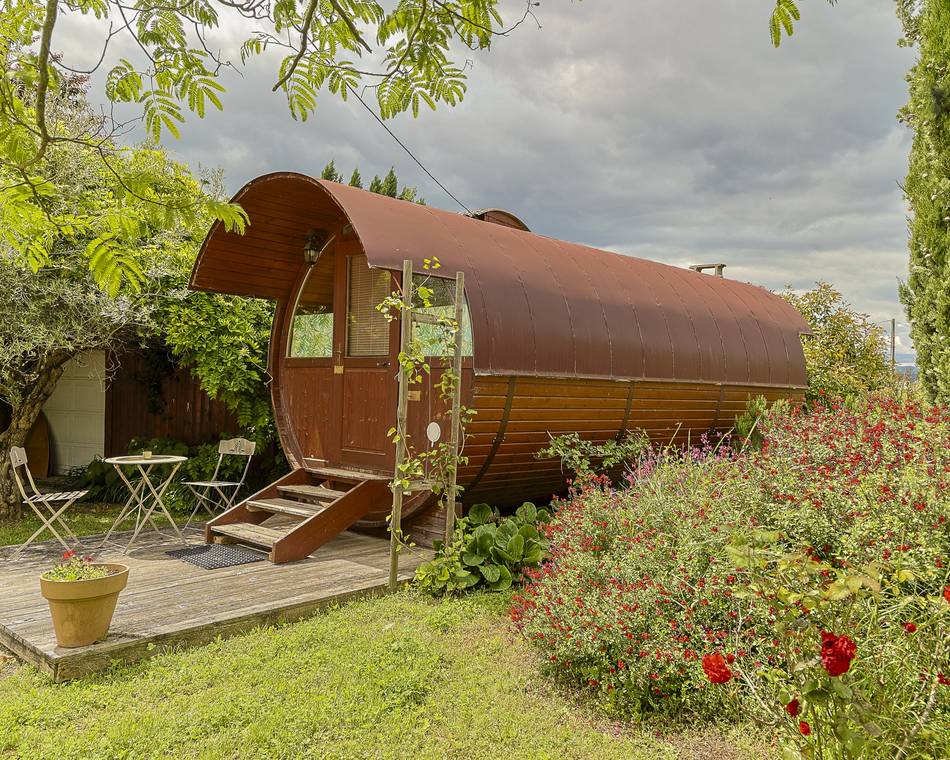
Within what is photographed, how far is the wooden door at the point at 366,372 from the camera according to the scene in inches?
286

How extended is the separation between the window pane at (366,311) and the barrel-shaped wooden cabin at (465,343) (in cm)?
2

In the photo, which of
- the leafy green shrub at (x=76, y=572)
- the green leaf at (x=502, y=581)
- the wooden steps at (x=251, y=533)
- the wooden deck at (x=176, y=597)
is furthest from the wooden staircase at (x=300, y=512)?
the leafy green shrub at (x=76, y=572)

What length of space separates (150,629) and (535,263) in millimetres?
5076

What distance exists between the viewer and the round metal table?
6573 mm

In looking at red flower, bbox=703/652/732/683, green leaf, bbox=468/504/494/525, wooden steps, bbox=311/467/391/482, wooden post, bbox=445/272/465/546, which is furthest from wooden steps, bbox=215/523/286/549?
red flower, bbox=703/652/732/683

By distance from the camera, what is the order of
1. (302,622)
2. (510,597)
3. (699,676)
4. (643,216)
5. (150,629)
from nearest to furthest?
(699,676) → (150,629) → (302,622) → (510,597) → (643,216)

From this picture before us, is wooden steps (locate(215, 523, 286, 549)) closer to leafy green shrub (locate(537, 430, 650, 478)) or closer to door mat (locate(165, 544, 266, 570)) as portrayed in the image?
door mat (locate(165, 544, 266, 570))

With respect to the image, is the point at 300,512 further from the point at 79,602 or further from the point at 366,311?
the point at 79,602

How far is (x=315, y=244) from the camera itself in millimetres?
8211

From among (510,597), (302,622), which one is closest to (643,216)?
(510,597)

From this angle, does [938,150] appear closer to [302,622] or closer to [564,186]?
[564,186]

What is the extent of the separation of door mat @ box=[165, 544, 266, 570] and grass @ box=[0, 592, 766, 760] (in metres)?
1.64

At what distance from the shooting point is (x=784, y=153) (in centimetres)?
827

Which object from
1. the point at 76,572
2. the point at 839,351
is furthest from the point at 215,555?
the point at 839,351
